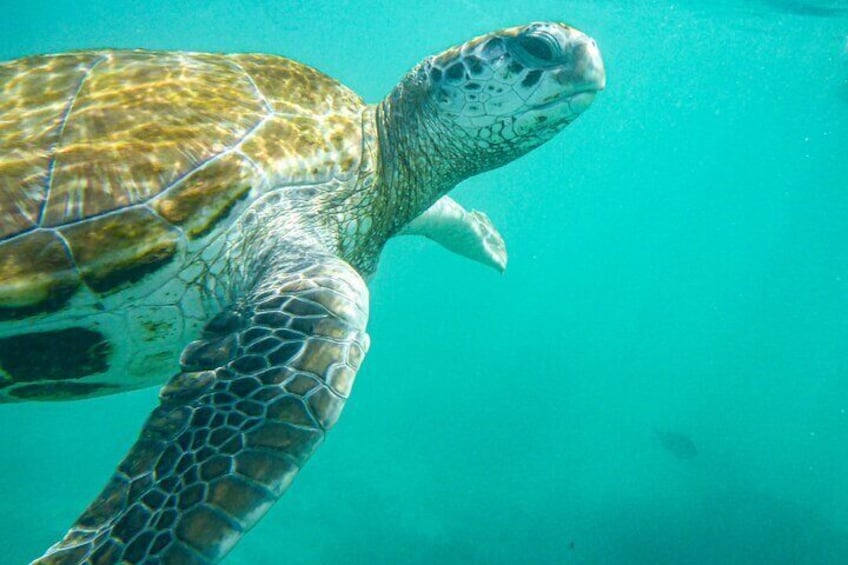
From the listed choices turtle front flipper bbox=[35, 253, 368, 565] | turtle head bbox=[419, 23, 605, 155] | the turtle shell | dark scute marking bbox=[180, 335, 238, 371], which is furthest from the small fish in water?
dark scute marking bbox=[180, 335, 238, 371]

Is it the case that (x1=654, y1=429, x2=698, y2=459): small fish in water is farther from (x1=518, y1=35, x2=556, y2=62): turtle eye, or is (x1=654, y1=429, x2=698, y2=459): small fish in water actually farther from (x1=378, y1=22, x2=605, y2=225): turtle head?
(x1=518, y1=35, x2=556, y2=62): turtle eye

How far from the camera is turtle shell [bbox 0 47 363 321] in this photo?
81.7 inches

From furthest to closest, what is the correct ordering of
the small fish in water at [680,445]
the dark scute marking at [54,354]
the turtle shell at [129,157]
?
the small fish in water at [680,445]
the dark scute marking at [54,354]
the turtle shell at [129,157]

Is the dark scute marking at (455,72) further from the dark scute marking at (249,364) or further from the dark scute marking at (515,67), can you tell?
the dark scute marking at (249,364)

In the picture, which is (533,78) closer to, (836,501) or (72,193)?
(72,193)

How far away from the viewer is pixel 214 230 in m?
2.35

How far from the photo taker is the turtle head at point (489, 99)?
110 inches

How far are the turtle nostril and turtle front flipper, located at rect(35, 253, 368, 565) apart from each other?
1.71 meters

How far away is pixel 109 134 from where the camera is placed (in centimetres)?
235

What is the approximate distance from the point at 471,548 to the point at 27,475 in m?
14.1

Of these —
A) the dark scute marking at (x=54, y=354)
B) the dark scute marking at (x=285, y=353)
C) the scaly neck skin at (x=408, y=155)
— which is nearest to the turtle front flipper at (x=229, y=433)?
the dark scute marking at (x=285, y=353)

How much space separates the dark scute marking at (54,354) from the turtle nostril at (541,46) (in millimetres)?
2577

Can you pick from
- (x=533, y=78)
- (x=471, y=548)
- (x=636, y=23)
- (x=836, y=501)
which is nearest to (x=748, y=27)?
(x=636, y=23)

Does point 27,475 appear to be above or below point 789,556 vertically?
below
